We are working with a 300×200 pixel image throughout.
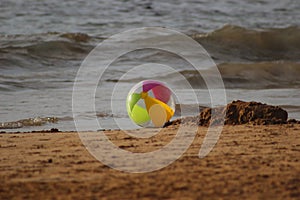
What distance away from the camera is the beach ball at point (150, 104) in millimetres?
5547

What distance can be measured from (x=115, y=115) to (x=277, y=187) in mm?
3544

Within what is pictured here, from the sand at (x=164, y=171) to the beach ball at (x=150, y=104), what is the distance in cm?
47

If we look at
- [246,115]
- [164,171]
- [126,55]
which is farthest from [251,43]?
[164,171]

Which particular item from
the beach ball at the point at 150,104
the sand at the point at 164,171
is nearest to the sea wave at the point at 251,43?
the beach ball at the point at 150,104

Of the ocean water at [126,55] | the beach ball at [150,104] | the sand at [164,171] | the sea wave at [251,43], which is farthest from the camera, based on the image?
the sea wave at [251,43]

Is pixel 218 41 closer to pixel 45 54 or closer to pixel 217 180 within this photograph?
pixel 45 54

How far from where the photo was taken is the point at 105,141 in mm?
4898

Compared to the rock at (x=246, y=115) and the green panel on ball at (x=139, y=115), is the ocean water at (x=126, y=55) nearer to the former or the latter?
the green panel on ball at (x=139, y=115)

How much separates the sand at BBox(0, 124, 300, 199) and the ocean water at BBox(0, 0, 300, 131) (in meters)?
1.53

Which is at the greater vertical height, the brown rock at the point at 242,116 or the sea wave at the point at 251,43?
the sea wave at the point at 251,43

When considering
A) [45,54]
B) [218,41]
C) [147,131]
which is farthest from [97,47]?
[147,131]

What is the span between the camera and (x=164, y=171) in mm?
3975

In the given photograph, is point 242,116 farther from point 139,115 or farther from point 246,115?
point 139,115

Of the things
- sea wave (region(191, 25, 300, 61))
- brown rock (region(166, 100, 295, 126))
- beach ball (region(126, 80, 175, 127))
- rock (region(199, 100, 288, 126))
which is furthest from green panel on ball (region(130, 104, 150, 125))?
sea wave (region(191, 25, 300, 61))
